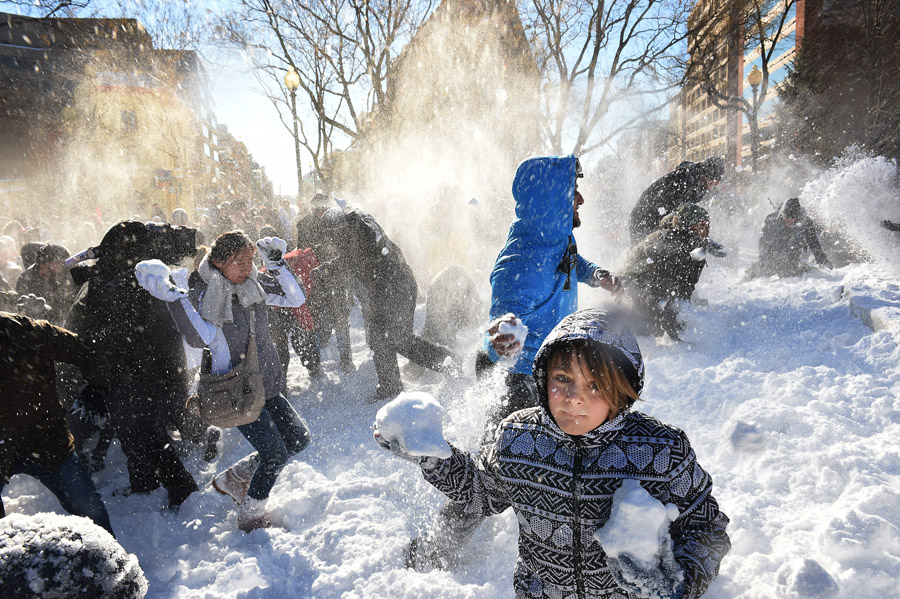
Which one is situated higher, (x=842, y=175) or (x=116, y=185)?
(x=116, y=185)

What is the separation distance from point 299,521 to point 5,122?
30.7 meters

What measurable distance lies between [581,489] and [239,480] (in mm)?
2531

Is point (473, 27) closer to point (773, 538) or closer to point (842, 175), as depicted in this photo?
point (842, 175)

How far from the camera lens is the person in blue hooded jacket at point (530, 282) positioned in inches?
104

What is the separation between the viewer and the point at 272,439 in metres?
2.96

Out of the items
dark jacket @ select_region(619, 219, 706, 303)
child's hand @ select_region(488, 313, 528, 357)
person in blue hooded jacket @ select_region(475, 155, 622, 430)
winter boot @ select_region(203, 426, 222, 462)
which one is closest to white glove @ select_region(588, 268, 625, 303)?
person in blue hooded jacket @ select_region(475, 155, 622, 430)

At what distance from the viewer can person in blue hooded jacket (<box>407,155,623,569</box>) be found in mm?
2650

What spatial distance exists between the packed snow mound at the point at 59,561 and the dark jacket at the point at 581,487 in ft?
3.14

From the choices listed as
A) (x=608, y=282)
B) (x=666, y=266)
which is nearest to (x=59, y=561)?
(x=608, y=282)

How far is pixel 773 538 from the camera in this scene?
262 centimetres

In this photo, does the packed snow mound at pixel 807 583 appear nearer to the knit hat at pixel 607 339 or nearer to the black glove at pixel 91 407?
the knit hat at pixel 607 339

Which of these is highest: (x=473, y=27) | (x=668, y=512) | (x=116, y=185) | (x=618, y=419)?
(x=473, y=27)

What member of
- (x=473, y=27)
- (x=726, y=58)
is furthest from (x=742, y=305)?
(x=473, y=27)

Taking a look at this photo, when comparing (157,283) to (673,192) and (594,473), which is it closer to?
(594,473)
